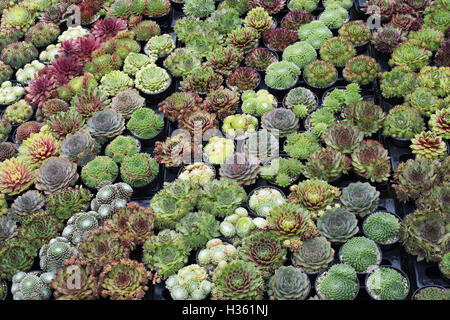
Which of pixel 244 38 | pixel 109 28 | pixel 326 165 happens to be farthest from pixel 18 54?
pixel 326 165

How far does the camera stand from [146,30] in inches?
239

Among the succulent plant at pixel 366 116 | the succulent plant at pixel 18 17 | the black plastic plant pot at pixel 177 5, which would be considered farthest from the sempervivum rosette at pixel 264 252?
the succulent plant at pixel 18 17

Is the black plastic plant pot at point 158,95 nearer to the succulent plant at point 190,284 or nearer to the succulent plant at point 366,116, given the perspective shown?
the succulent plant at point 366,116

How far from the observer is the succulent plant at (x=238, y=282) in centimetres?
368

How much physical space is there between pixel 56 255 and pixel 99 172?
95 centimetres

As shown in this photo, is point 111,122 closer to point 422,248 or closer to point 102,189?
point 102,189

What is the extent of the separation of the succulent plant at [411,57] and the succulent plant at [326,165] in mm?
1508

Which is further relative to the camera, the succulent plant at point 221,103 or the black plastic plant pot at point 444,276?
the succulent plant at point 221,103

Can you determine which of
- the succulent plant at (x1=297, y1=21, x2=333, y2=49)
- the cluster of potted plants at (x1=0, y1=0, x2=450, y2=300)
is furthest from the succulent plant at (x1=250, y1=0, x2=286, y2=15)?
the succulent plant at (x1=297, y1=21, x2=333, y2=49)

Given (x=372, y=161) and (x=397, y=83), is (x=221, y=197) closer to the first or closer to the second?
(x=372, y=161)

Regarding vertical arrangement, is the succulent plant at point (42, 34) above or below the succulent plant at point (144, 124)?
above

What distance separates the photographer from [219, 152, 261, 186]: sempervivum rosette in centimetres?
450

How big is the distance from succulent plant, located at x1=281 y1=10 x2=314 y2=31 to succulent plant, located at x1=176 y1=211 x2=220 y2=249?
9.66 feet

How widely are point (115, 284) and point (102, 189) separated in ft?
3.38
